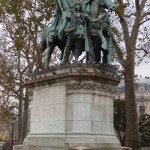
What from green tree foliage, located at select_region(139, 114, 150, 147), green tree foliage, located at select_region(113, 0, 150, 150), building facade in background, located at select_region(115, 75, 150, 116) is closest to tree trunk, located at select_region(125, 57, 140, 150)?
green tree foliage, located at select_region(113, 0, 150, 150)

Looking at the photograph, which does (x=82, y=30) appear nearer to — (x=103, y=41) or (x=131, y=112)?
(x=103, y=41)

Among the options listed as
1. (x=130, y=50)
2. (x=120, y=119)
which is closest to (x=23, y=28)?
(x=130, y=50)

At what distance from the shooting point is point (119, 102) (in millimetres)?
56688

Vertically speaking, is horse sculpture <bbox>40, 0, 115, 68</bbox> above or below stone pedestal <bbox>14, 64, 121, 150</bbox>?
above

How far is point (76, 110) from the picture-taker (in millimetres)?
12789

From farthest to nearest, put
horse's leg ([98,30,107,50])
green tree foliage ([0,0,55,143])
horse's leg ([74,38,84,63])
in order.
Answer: green tree foliage ([0,0,55,143]) < horse's leg ([74,38,84,63]) < horse's leg ([98,30,107,50])

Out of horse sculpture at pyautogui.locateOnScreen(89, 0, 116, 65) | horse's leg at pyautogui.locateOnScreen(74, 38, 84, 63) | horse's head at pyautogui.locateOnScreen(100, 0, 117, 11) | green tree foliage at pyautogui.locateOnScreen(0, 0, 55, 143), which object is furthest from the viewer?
green tree foliage at pyautogui.locateOnScreen(0, 0, 55, 143)

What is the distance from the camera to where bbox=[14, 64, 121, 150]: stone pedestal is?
41.4ft

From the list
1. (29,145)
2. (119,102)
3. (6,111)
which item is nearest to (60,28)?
(29,145)

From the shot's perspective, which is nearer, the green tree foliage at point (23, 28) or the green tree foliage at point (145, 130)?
the green tree foliage at point (23, 28)

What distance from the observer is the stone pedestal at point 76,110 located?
41.4ft

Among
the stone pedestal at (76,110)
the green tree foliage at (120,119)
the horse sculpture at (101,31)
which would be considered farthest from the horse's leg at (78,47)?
the green tree foliage at (120,119)

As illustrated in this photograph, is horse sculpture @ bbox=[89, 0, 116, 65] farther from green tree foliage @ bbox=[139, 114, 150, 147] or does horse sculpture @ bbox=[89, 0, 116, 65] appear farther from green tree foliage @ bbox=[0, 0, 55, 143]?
green tree foliage @ bbox=[139, 114, 150, 147]

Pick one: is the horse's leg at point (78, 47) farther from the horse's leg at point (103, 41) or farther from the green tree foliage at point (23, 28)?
the green tree foliage at point (23, 28)
